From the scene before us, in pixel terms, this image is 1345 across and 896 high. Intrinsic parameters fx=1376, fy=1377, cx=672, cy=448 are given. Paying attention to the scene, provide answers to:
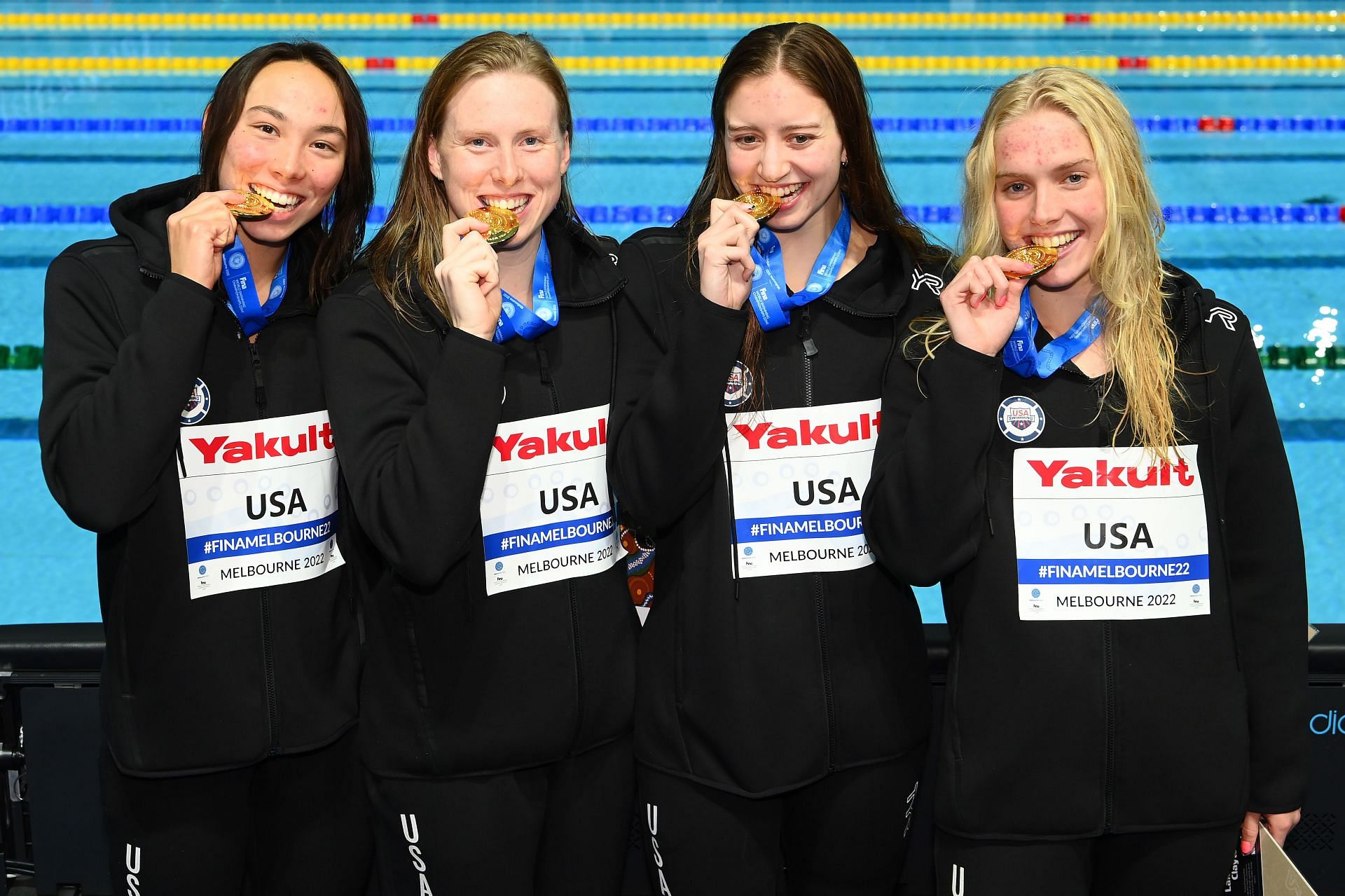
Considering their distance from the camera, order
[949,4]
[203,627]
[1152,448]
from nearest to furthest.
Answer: [1152,448], [203,627], [949,4]

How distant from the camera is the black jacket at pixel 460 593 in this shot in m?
1.96

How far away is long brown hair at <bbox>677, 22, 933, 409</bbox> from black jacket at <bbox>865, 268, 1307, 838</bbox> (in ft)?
1.12

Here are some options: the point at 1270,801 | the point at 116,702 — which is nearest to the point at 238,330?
the point at 116,702

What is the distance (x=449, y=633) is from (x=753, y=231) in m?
0.75

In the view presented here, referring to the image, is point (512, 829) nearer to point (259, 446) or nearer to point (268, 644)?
point (268, 644)

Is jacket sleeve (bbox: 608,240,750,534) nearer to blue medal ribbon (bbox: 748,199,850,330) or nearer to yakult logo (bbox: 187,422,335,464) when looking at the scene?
blue medal ribbon (bbox: 748,199,850,330)

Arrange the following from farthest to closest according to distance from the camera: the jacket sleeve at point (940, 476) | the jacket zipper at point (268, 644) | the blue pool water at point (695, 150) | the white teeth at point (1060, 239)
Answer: the blue pool water at point (695, 150) → the jacket zipper at point (268, 644) → the white teeth at point (1060, 239) → the jacket sleeve at point (940, 476)

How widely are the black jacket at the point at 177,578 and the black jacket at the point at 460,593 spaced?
0.11 m

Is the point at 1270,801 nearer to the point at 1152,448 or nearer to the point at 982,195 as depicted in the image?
the point at 1152,448

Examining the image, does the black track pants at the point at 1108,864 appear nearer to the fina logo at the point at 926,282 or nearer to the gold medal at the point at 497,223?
the fina logo at the point at 926,282

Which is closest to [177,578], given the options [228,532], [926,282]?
[228,532]

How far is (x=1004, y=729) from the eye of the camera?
1987 millimetres

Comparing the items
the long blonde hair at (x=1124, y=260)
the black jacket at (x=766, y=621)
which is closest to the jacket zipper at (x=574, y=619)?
the black jacket at (x=766, y=621)

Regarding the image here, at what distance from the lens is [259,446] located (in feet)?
6.92
